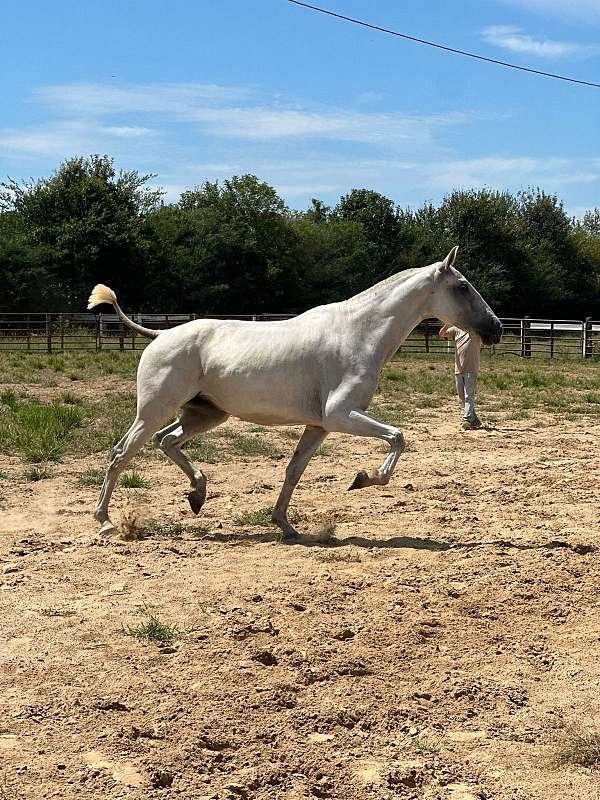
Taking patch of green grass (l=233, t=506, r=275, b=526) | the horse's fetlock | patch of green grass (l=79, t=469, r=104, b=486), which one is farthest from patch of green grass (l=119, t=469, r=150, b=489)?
the horse's fetlock

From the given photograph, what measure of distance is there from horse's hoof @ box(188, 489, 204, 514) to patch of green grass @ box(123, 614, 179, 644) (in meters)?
2.87

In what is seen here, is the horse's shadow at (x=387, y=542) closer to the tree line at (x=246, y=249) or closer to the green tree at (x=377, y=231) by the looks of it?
the tree line at (x=246, y=249)

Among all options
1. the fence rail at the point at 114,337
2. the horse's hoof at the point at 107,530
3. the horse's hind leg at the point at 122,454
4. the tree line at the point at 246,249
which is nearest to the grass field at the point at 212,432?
the fence rail at the point at 114,337

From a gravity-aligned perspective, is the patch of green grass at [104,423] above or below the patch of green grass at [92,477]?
above

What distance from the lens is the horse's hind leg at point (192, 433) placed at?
314 inches

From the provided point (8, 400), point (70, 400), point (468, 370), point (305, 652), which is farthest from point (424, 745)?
point (70, 400)

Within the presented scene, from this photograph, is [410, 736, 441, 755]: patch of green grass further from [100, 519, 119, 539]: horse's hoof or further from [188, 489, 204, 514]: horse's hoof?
[188, 489, 204, 514]: horse's hoof

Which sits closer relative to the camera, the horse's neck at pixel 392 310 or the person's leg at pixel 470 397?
the horse's neck at pixel 392 310

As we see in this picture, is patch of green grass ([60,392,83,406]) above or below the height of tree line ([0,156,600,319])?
below

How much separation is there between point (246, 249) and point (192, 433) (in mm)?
43286

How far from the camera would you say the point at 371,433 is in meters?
7.17

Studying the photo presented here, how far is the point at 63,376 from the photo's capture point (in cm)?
2128

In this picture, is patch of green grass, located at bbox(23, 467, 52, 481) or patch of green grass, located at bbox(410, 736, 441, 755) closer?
patch of green grass, located at bbox(410, 736, 441, 755)

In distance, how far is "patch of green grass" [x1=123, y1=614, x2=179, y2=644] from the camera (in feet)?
16.3
